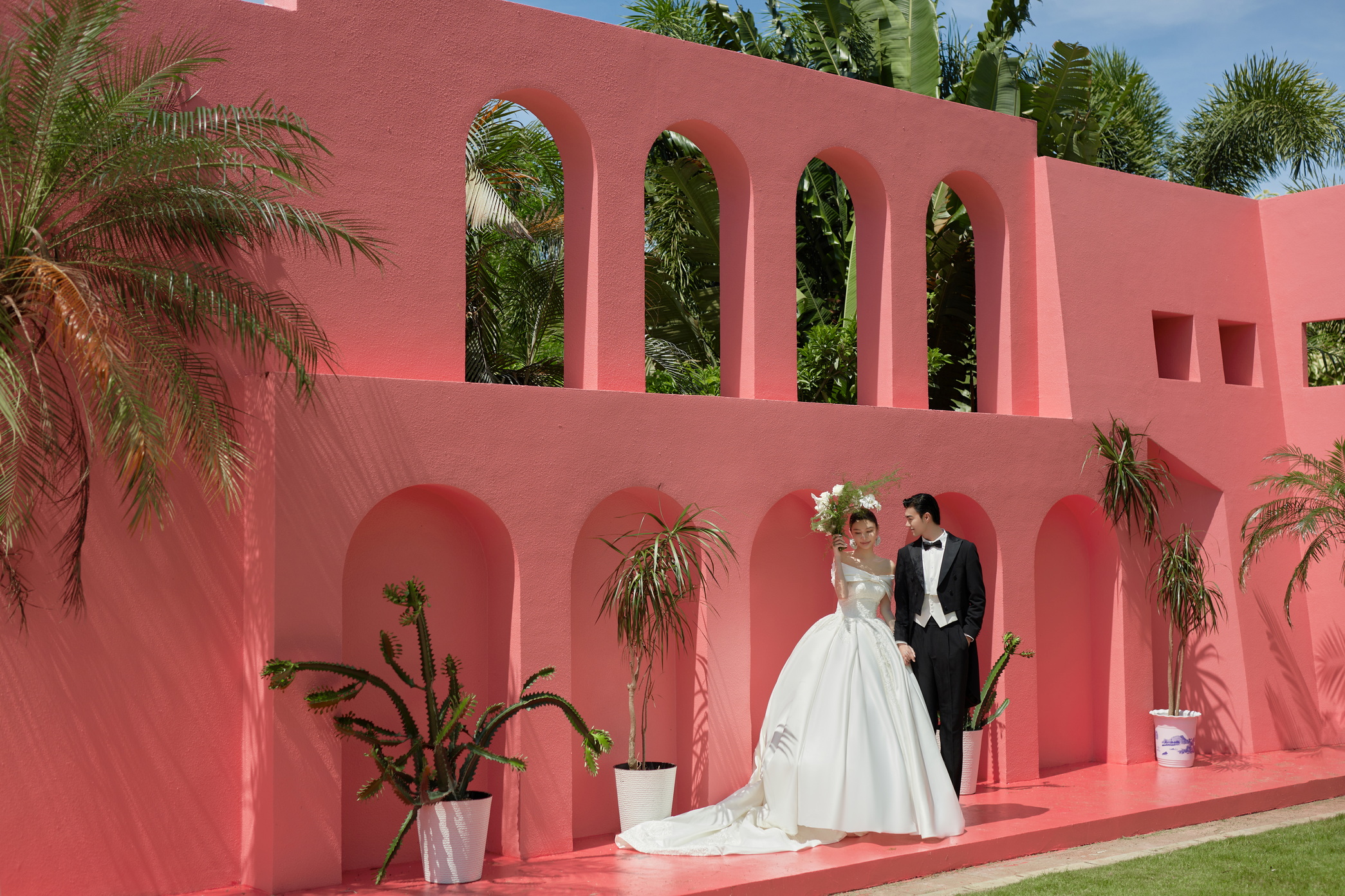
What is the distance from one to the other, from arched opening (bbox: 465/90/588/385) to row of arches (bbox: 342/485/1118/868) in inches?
156

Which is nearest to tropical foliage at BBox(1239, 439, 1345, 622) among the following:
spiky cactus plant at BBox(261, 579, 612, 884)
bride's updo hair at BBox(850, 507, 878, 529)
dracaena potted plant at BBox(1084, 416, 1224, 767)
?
dracaena potted plant at BBox(1084, 416, 1224, 767)

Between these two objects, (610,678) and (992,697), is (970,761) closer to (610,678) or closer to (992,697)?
(992,697)

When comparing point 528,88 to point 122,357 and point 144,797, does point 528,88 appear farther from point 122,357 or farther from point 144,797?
point 144,797

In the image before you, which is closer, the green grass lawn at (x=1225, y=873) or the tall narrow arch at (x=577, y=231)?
the green grass lawn at (x=1225, y=873)

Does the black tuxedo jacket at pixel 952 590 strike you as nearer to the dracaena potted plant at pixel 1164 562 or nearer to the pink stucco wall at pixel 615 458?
the pink stucco wall at pixel 615 458

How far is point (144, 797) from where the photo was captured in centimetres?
708

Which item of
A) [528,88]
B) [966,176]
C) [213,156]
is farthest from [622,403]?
[966,176]

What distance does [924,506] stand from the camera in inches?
356

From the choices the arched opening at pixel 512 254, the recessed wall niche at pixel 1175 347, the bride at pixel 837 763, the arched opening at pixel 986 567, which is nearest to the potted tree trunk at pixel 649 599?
the bride at pixel 837 763

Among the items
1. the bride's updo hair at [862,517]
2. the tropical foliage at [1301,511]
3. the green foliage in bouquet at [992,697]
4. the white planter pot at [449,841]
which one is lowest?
the white planter pot at [449,841]

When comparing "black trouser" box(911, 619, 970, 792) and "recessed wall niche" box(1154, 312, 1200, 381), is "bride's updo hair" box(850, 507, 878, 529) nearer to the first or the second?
"black trouser" box(911, 619, 970, 792)

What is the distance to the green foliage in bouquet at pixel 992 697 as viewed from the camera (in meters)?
10.2

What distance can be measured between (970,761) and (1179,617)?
270cm

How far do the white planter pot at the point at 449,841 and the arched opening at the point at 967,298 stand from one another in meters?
6.32
